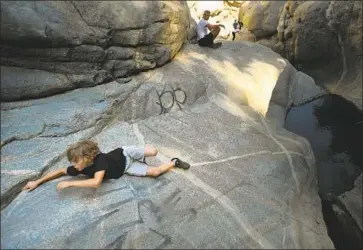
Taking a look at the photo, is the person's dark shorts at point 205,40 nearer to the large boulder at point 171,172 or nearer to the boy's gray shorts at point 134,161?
the large boulder at point 171,172

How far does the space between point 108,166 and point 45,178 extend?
3.01 ft

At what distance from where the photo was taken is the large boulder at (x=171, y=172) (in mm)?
4625

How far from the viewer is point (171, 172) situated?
18.4 feet

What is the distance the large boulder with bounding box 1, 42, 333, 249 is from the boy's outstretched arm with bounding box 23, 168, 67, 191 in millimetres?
95

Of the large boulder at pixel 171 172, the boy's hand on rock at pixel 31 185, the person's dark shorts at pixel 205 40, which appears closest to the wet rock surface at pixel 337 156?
the large boulder at pixel 171 172

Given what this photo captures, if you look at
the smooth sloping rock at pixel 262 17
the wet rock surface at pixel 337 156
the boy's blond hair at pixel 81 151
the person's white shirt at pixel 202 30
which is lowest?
the wet rock surface at pixel 337 156

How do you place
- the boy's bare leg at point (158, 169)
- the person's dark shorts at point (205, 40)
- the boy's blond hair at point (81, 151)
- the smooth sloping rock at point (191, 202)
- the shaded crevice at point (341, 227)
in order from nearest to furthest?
1. the smooth sloping rock at point (191, 202)
2. the boy's blond hair at point (81, 151)
3. the boy's bare leg at point (158, 169)
4. the shaded crevice at point (341, 227)
5. the person's dark shorts at point (205, 40)

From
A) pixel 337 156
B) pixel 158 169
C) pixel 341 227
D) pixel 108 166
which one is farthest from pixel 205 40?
pixel 108 166

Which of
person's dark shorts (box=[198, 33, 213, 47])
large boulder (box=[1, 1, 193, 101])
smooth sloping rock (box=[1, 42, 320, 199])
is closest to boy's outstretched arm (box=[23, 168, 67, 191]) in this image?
smooth sloping rock (box=[1, 42, 320, 199])

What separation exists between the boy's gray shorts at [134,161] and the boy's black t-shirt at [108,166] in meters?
0.07

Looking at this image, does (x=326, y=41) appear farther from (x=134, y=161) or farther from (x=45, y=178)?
(x=45, y=178)

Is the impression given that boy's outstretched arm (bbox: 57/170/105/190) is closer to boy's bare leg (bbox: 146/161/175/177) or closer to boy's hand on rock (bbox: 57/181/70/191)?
boy's hand on rock (bbox: 57/181/70/191)

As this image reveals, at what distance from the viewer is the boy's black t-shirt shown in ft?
15.9

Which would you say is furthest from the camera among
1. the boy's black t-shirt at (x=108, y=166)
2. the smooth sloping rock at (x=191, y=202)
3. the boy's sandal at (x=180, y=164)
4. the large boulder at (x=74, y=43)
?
the large boulder at (x=74, y=43)
